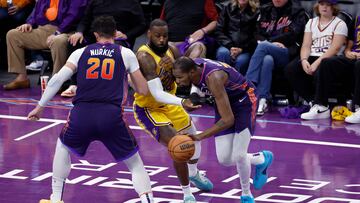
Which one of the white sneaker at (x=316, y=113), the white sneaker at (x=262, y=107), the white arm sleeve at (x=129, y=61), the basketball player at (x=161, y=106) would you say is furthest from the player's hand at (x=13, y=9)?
the white arm sleeve at (x=129, y=61)

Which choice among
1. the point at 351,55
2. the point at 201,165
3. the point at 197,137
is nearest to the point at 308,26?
the point at 351,55

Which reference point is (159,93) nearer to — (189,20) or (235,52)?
(235,52)

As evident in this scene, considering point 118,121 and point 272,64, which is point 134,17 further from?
point 118,121

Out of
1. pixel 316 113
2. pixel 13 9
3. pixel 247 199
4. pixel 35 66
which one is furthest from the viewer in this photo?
pixel 35 66

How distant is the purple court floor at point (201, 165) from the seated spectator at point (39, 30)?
1448 millimetres

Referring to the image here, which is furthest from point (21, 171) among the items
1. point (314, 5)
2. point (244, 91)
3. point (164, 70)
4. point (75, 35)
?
point (314, 5)

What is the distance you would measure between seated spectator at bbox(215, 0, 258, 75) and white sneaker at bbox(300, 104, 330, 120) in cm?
115

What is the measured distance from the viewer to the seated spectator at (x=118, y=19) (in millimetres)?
13328

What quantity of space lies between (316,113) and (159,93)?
4.05 m

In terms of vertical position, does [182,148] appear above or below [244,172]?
above

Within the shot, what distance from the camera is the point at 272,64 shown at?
1248 cm

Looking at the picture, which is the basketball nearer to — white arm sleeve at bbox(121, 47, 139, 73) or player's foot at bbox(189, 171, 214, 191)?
white arm sleeve at bbox(121, 47, 139, 73)

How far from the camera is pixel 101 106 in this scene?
26.3ft

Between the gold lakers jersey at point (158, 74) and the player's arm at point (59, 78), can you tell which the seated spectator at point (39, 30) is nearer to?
the gold lakers jersey at point (158, 74)
